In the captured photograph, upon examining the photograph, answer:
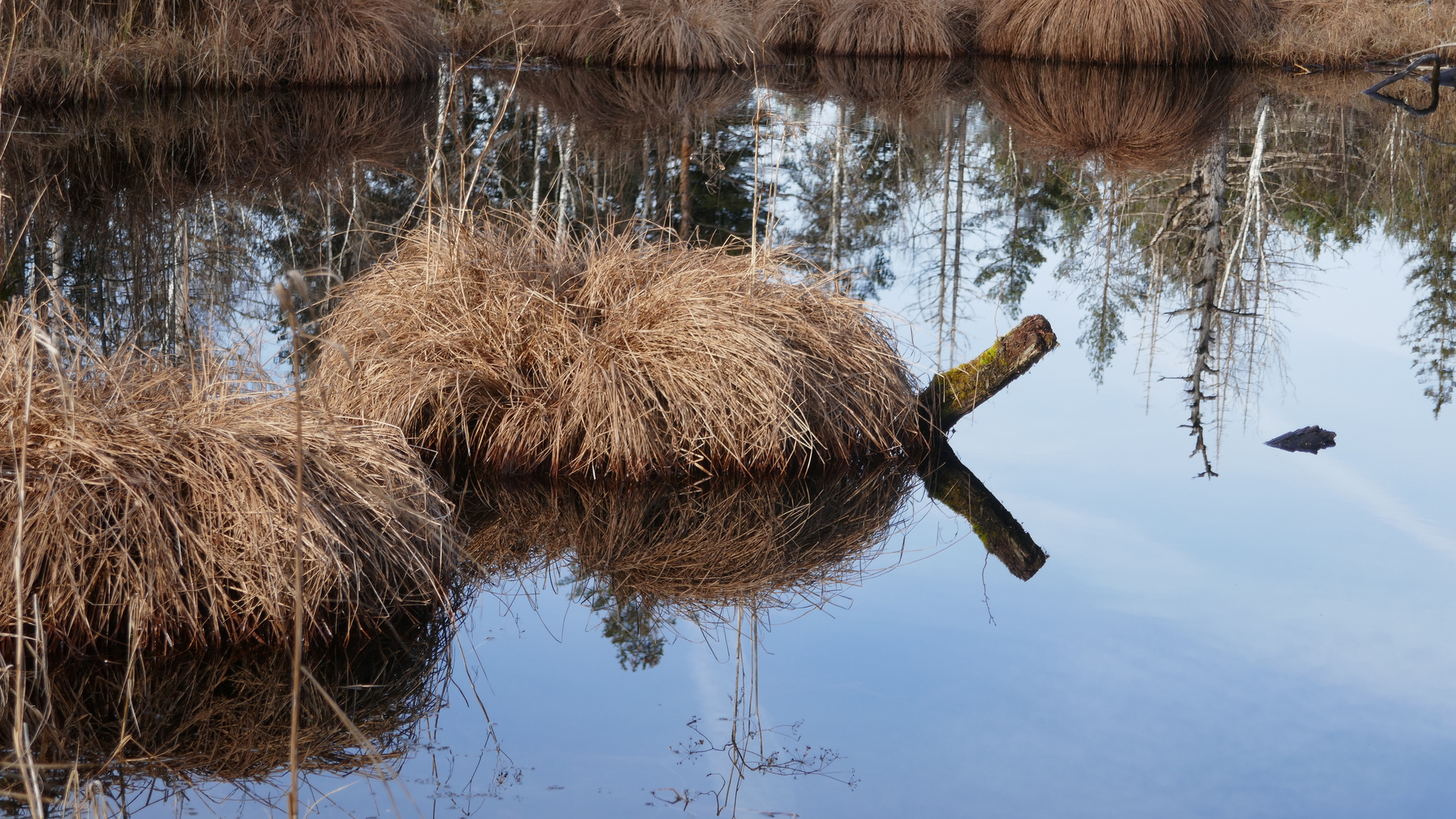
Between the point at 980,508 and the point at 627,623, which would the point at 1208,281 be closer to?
the point at 980,508

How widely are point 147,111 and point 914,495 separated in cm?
1115

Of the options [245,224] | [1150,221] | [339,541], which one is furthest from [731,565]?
[1150,221]

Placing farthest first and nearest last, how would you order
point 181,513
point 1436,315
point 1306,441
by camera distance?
point 1436,315
point 1306,441
point 181,513

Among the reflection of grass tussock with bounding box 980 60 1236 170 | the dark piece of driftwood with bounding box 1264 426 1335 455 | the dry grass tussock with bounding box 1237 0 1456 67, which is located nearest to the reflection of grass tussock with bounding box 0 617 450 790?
the dark piece of driftwood with bounding box 1264 426 1335 455

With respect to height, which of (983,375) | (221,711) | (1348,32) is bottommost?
(221,711)

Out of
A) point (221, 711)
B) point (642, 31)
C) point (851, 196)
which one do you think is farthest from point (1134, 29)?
point (221, 711)

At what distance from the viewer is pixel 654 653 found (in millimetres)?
4516

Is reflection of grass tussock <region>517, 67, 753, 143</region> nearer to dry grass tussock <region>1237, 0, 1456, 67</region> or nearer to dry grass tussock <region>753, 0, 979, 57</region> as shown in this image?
dry grass tussock <region>753, 0, 979, 57</region>

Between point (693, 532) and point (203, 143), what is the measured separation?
9.01 m

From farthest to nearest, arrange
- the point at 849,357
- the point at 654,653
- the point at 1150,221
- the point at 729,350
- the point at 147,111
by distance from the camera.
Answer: the point at 147,111 → the point at 1150,221 → the point at 849,357 → the point at 729,350 → the point at 654,653

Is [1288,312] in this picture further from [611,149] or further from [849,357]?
[611,149]

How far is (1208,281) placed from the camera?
1019 centimetres

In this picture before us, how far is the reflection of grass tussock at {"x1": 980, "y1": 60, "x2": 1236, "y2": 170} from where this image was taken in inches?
540

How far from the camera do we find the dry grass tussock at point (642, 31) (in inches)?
736
